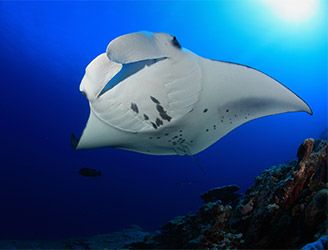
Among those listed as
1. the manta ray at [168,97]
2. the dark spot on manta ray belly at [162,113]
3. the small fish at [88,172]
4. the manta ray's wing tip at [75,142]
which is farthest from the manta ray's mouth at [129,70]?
the small fish at [88,172]

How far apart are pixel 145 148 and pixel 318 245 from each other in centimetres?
193


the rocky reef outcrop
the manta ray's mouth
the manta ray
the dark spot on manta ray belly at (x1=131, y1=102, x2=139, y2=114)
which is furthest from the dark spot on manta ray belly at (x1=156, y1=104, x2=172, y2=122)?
the rocky reef outcrop

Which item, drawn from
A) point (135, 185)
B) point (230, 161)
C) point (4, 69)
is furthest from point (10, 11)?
point (230, 161)

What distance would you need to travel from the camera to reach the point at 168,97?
7.02 feet

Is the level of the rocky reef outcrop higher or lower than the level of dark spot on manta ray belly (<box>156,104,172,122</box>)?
lower

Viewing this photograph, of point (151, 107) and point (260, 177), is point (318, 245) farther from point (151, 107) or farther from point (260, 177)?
point (260, 177)

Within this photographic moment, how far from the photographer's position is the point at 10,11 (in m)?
11.0

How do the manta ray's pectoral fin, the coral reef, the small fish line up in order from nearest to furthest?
the manta ray's pectoral fin, the coral reef, the small fish

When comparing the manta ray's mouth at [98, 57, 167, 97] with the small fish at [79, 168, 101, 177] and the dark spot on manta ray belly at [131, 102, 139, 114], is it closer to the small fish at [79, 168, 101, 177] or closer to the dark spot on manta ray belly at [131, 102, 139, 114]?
the dark spot on manta ray belly at [131, 102, 139, 114]

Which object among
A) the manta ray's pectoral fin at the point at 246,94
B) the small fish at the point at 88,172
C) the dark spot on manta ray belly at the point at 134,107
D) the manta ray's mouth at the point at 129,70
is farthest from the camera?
the small fish at the point at 88,172

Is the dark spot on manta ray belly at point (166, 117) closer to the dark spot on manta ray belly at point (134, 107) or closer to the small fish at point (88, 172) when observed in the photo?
the dark spot on manta ray belly at point (134, 107)

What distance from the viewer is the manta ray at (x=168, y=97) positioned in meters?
1.86

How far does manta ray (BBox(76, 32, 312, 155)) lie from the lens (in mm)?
1855

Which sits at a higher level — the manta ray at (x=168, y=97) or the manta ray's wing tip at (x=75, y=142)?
the manta ray's wing tip at (x=75, y=142)
